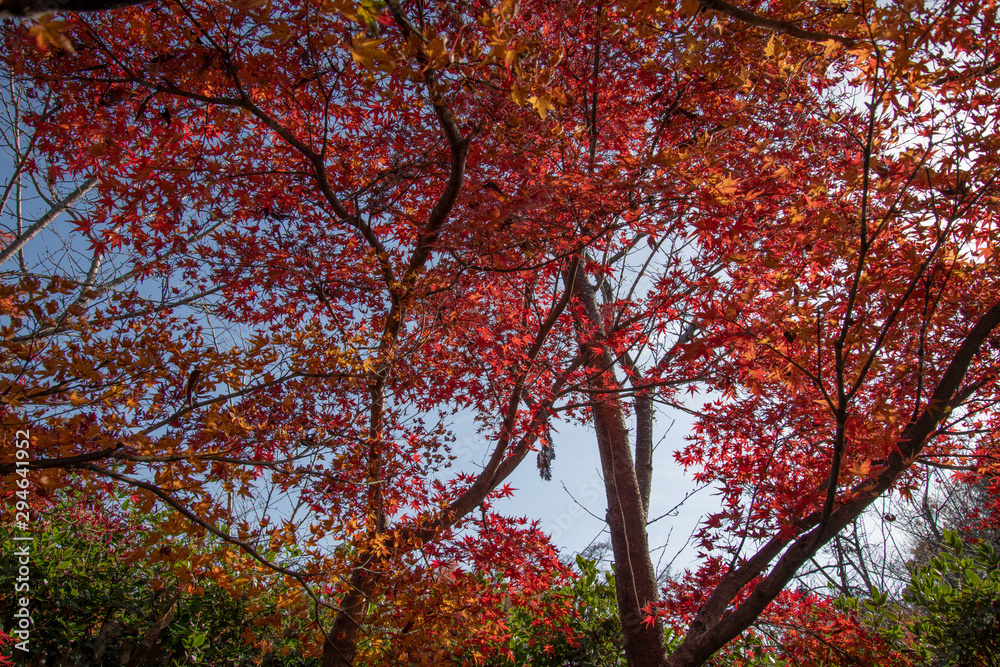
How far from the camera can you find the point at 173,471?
236 centimetres

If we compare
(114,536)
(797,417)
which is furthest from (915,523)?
(114,536)

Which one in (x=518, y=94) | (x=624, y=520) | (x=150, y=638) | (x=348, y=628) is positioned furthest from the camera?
(x=624, y=520)

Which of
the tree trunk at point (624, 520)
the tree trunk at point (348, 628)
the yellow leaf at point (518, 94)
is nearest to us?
the yellow leaf at point (518, 94)

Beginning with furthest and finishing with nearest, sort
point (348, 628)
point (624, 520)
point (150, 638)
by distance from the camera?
point (624, 520) → point (150, 638) → point (348, 628)

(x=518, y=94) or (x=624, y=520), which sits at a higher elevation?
(x=518, y=94)

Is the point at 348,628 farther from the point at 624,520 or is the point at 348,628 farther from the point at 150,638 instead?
the point at 624,520

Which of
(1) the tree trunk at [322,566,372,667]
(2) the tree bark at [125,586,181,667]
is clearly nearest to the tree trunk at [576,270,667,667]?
(1) the tree trunk at [322,566,372,667]

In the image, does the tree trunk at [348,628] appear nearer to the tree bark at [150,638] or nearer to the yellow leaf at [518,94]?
the tree bark at [150,638]

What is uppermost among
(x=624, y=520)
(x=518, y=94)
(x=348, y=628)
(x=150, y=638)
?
(x=518, y=94)

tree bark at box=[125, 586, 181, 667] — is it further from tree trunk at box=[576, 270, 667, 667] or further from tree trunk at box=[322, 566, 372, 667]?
tree trunk at box=[576, 270, 667, 667]

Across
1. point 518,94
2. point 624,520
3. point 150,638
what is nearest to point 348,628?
point 150,638

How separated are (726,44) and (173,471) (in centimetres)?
404

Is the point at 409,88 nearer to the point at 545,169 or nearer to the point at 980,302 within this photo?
the point at 545,169

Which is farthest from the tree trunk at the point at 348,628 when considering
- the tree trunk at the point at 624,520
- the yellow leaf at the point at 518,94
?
the yellow leaf at the point at 518,94
